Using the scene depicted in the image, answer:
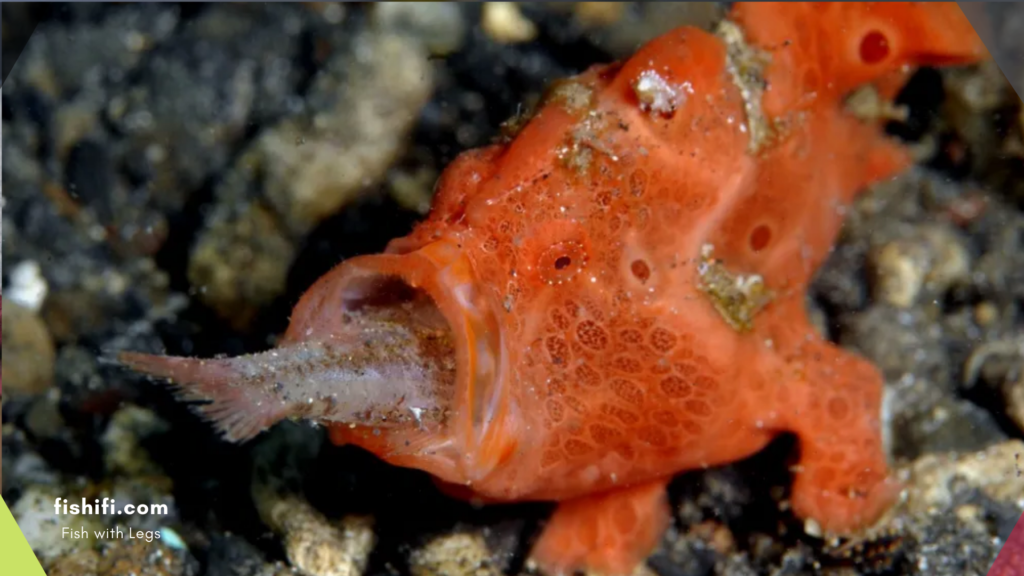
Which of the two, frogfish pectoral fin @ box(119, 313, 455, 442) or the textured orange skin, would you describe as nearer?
frogfish pectoral fin @ box(119, 313, 455, 442)

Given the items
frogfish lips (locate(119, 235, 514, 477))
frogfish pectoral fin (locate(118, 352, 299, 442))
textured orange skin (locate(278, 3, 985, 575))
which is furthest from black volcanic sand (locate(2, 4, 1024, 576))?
frogfish pectoral fin (locate(118, 352, 299, 442))

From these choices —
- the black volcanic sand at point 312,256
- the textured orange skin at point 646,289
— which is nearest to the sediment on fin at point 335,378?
the textured orange skin at point 646,289

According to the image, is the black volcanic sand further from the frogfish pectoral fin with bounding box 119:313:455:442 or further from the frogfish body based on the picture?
the frogfish pectoral fin with bounding box 119:313:455:442

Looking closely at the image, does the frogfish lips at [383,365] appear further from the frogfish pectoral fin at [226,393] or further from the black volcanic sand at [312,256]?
the black volcanic sand at [312,256]

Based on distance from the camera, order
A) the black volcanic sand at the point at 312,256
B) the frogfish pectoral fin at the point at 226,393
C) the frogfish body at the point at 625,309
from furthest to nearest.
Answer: the black volcanic sand at the point at 312,256 < the frogfish body at the point at 625,309 < the frogfish pectoral fin at the point at 226,393

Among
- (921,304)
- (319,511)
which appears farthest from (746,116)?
(319,511)

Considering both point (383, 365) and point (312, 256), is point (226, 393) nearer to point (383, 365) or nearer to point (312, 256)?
point (383, 365)

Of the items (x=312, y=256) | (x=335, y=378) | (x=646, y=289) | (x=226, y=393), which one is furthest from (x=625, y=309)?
(x=312, y=256)

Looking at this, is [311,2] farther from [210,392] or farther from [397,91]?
[210,392]
